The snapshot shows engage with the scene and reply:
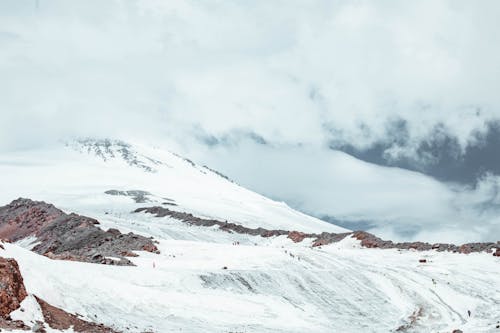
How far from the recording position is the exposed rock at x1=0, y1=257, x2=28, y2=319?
2003 centimetres

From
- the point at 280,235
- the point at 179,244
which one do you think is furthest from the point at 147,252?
the point at 280,235

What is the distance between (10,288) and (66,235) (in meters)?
37.1

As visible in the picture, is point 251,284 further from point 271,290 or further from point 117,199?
point 117,199

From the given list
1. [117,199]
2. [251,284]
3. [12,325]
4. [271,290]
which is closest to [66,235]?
[251,284]

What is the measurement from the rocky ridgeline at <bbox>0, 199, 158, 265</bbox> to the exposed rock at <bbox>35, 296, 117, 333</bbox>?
11023 millimetres

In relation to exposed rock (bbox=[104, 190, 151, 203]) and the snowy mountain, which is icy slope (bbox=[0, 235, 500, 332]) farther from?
exposed rock (bbox=[104, 190, 151, 203])

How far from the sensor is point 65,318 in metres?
21.9

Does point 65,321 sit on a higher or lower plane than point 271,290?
lower

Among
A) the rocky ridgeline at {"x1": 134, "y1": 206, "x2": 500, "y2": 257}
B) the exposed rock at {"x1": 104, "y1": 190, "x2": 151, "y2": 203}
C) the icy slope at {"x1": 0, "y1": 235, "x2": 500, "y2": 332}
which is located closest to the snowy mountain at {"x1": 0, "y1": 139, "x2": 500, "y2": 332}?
the icy slope at {"x1": 0, "y1": 235, "x2": 500, "y2": 332}

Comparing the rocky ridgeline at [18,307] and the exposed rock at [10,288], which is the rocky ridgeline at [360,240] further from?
the exposed rock at [10,288]

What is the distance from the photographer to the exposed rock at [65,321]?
2096cm

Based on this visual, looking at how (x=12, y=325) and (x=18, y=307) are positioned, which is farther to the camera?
(x=18, y=307)

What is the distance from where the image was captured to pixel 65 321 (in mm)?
21547

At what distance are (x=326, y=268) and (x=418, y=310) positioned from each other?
9.17 m
